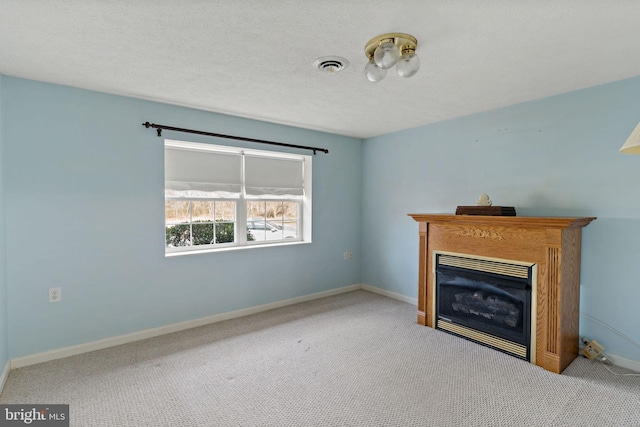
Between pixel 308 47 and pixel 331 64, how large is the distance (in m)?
0.27

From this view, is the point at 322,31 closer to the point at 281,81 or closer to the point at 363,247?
the point at 281,81

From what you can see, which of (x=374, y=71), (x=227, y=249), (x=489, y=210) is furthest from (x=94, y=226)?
(x=489, y=210)

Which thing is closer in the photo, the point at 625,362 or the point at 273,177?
the point at 625,362

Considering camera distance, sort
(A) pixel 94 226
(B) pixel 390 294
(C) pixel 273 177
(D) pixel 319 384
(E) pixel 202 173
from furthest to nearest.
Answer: (B) pixel 390 294
(C) pixel 273 177
(E) pixel 202 173
(A) pixel 94 226
(D) pixel 319 384

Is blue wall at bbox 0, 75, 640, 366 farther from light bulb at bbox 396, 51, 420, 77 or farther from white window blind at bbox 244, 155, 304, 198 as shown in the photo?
light bulb at bbox 396, 51, 420, 77

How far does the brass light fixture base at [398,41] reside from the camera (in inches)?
74.2

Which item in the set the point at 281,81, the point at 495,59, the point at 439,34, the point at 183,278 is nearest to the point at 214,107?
the point at 281,81

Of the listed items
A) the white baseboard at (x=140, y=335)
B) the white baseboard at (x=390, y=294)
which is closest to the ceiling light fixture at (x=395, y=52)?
the white baseboard at (x=140, y=335)

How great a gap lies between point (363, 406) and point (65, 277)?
260 centimetres

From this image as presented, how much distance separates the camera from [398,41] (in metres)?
1.92

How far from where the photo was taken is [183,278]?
3.38 metres

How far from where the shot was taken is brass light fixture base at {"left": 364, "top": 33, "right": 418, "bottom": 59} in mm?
1885

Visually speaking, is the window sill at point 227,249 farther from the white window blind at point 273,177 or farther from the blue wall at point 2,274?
the blue wall at point 2,274

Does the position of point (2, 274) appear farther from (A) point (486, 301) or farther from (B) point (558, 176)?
(B) point (558, 176)
